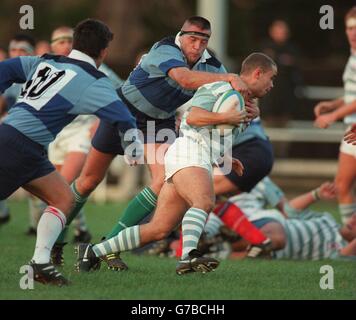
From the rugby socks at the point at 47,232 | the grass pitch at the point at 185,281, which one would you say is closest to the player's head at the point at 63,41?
the grass pitch at the point at 185,281

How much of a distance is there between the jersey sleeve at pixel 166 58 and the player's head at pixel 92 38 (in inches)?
27.3

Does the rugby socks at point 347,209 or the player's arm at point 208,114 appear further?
the rugby socks at point 347,209

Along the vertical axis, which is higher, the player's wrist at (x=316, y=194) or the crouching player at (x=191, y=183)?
the crouching player at (x=191, y=183)

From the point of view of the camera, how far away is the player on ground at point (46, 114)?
7867 millimetres

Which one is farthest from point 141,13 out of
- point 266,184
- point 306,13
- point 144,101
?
point 144,101

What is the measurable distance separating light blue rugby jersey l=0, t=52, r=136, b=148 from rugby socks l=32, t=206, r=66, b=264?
0.49m

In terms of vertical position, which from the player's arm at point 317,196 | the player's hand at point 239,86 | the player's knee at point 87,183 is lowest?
the player's arm at point 317,196

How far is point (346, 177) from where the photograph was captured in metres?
11.1

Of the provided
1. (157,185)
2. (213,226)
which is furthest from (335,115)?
(157,185)

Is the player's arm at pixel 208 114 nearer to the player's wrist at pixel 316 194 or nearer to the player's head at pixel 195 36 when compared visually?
the player's head at pixel 195 36

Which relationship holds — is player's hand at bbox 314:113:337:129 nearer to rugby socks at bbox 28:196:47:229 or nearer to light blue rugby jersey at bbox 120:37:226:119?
light blue rugby jersey at bbox 120:37:226:119

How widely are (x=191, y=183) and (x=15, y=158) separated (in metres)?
1.22

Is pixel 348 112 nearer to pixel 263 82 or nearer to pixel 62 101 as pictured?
pixel 263 82
